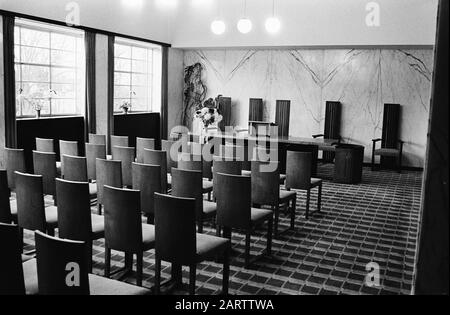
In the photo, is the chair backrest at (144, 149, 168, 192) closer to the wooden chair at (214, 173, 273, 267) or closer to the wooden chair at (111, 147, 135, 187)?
the wooden chair at (111, 147, 135, 187)

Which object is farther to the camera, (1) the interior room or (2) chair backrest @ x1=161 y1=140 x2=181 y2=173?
(2) chair backrest @ x1=161 y1=140 x2=181 y2=173

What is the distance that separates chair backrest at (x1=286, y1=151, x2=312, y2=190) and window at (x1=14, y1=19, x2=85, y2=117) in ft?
16.7

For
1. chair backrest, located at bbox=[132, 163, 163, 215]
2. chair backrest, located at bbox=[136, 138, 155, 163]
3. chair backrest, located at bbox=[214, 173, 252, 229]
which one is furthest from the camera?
chair backrest, located at bbox=[136, 138, 155, 163]

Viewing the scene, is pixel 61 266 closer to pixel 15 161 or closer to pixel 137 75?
pixel 15 161

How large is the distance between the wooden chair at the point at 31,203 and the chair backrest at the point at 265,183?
7.98 ft

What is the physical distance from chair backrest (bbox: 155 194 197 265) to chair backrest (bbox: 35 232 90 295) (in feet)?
3.84

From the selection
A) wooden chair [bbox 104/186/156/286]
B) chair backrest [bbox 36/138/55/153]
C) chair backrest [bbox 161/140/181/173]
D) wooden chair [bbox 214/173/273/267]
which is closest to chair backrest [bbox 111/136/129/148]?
chair backrest [bbox 161/140/181/173]

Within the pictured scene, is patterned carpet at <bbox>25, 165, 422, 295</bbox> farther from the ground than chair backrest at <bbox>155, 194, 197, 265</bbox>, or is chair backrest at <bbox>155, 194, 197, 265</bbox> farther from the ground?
chair backrest at <bbox>155, 194, 197, 265</bbox>

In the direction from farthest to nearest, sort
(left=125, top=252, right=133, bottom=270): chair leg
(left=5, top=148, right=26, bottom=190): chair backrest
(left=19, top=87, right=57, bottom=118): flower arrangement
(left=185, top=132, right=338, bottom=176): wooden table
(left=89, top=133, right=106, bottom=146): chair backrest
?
(left=185, top=132, right=338, bottom=176): wooden table, (left=19, top=87, right=57, bottom=118): flower arrangement, (left=89, top=133, right=106, bottom=146): chair backrest, (left=5, top=148, right=26, bottom=190): chair backrest, (left=125, top=252, right=133, bottom=270): chair leg

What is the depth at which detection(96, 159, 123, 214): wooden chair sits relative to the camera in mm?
5164

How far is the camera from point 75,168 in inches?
219

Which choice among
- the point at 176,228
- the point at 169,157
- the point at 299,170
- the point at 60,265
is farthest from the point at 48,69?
the point at 60,265

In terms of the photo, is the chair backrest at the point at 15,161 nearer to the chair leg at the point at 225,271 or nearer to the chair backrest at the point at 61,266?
the chair leg at the point at 225,271

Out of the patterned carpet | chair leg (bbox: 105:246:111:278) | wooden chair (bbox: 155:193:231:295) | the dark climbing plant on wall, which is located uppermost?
the dark climbing plant on wall
